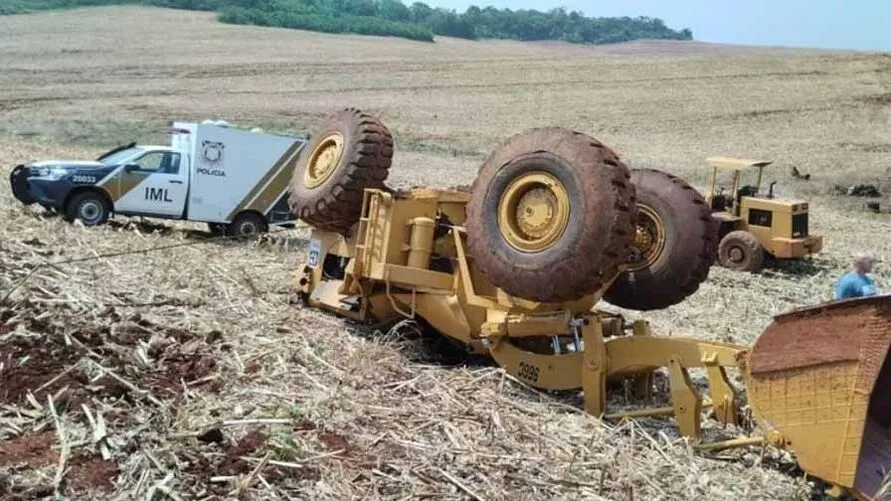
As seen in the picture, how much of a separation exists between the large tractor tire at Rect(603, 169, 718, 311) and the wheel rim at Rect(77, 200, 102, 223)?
993 cm

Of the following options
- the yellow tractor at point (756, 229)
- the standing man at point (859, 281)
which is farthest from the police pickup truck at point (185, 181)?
the standing man at point (859, 281)

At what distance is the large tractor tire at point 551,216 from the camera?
6.66 m

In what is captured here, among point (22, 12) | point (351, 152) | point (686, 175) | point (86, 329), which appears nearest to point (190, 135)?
point (351, 152)

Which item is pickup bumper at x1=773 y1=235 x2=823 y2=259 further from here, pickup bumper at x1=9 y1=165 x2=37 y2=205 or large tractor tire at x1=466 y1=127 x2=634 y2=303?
pickup bumper at x1=9 y1=165 x2=37 y2=205

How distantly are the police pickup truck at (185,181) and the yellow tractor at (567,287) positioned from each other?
7.10 m

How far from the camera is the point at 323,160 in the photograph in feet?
31.1

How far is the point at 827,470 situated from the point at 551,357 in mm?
2284

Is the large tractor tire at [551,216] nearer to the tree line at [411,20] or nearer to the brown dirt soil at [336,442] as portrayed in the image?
the brown dirt soil at [336,442]

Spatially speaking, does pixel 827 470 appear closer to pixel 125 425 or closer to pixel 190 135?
pixel 125 425

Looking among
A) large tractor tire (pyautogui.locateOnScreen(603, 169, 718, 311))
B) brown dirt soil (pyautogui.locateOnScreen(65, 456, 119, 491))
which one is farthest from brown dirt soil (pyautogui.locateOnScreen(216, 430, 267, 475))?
large tractor tire (pyautogui.locateOnScreen(603, 169, 718, 311))

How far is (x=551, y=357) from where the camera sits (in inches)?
293

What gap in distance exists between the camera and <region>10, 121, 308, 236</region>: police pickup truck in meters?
15.7

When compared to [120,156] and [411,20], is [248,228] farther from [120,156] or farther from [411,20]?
[411,20]

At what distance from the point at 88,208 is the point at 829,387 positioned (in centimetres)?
1258
